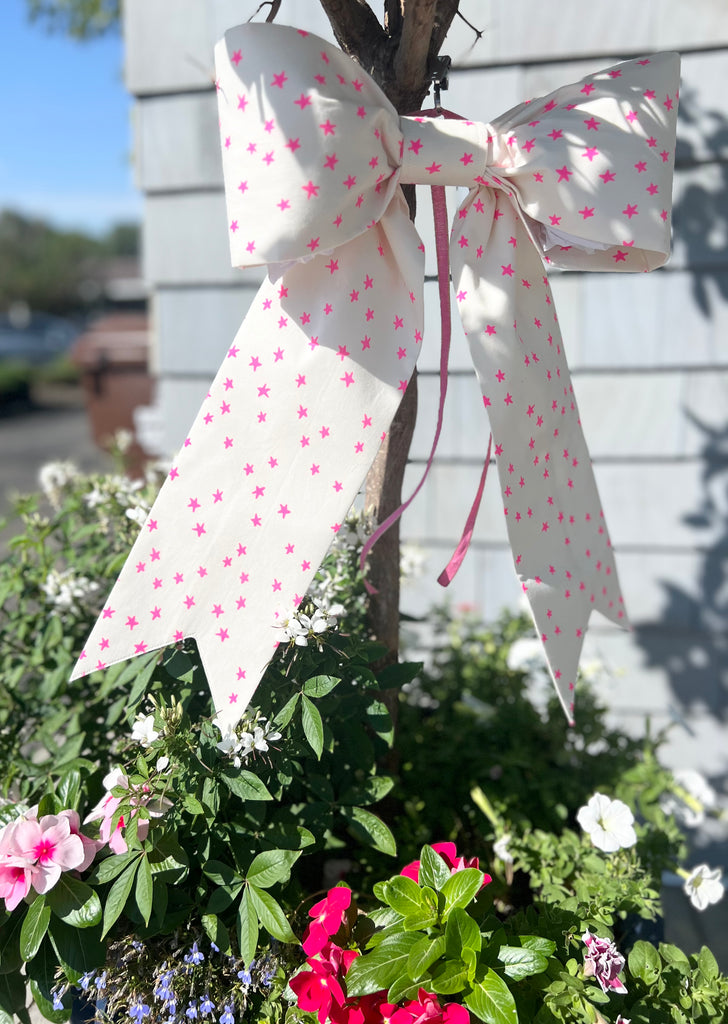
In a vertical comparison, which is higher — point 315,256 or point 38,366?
point 315,256

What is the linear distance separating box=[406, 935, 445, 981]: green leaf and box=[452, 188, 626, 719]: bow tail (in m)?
0.38

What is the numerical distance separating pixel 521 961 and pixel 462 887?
0.11 metres

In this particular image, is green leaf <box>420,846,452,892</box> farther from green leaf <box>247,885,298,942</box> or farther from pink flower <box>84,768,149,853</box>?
pink flower <box>84,768,149,853</box>

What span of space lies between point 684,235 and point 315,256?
143 centimetres

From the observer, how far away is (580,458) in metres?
1.34

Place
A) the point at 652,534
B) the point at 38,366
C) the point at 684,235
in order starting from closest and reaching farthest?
the point at 684,235 → the point at 652,534 → the point at 38,366

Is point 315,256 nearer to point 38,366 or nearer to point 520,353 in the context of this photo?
point 520,353

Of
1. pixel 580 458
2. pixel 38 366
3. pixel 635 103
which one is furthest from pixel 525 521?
pixel 38 366

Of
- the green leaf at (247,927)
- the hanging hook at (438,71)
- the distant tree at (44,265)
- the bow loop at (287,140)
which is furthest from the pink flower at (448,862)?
the distant tree at (44,265)

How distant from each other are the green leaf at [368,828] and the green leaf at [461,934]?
0.21 meters

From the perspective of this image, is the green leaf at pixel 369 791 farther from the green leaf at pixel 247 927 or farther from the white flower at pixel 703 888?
the white flower at pixel 703 888

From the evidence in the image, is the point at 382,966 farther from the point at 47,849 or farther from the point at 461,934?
the point at 47,849

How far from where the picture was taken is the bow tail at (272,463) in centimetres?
111

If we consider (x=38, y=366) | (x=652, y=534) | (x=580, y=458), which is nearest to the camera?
(x=580, y=458)
